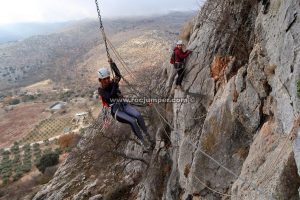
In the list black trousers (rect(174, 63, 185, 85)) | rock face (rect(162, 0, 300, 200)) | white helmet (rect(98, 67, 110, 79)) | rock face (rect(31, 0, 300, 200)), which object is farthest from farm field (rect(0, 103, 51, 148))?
white helmet (rect(98, 67, 110, 79))

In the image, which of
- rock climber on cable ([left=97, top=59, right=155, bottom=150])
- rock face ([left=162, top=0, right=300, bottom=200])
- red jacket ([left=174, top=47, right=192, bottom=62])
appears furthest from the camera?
red jacket ([left=174, top=47, right=192, bottom=62])

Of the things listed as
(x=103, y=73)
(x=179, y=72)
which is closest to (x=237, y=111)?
(x=103, y=73)

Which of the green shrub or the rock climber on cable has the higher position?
the rock climber on cable

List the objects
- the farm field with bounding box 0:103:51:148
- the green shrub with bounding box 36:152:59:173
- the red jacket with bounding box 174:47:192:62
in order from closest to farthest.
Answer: the red jacket with bounding box 174:47:192:62 → the green shrub with bounding box 36:152:59:173 → the farm field with bounding box 0:103:51:148

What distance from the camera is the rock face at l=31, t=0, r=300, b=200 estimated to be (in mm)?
6566

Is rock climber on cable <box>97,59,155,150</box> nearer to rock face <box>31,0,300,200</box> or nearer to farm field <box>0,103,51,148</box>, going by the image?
rock face <box>31,0,300,200</box>

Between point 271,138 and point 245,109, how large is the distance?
5.97 ft

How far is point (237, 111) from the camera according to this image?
9188 millimetres

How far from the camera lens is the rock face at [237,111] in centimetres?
657

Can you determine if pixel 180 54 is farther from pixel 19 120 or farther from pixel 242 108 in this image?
pixel 19 120

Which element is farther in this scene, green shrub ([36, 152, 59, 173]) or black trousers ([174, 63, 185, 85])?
green shrub ([36, 152, 59, 173])

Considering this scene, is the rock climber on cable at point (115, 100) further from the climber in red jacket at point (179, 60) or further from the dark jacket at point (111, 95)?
the climber in red jacket at point (179, 60)

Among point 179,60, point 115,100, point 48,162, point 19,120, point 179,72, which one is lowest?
point 19,120

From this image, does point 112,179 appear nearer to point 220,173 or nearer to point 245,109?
point 220,173
